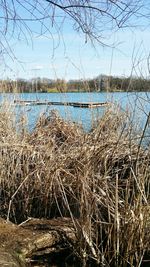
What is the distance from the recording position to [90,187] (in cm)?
371

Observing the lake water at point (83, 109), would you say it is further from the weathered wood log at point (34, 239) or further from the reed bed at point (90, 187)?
the weathered wood log at point (34, 239)

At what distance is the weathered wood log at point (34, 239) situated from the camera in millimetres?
3324

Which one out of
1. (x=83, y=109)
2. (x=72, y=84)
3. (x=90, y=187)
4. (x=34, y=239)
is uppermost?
(x=72, y=84)

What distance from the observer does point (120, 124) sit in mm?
6035

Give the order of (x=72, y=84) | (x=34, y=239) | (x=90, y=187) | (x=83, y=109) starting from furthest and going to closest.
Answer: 1. (x=83, y=109)
2. (x=72, y=84)
3. (x=90, y=187)
4. (x=34, y=239)

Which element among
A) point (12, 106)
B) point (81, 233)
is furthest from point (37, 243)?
point (12, 106)

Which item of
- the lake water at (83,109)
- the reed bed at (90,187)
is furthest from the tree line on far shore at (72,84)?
the reed bed at (90,187)

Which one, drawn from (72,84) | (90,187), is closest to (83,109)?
(72,84)

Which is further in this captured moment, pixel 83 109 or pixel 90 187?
pixel 83 109

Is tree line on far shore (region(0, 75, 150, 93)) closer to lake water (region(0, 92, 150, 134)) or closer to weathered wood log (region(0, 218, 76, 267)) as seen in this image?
lake water (region(0, 92, 150, 134))

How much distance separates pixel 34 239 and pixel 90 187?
580 millimetres

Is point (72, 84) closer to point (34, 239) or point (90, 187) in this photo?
point (90, 187)

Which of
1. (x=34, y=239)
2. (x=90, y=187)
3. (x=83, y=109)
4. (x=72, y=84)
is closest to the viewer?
(x=34, y=239)

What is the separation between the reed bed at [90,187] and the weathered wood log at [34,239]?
0.50 ft
